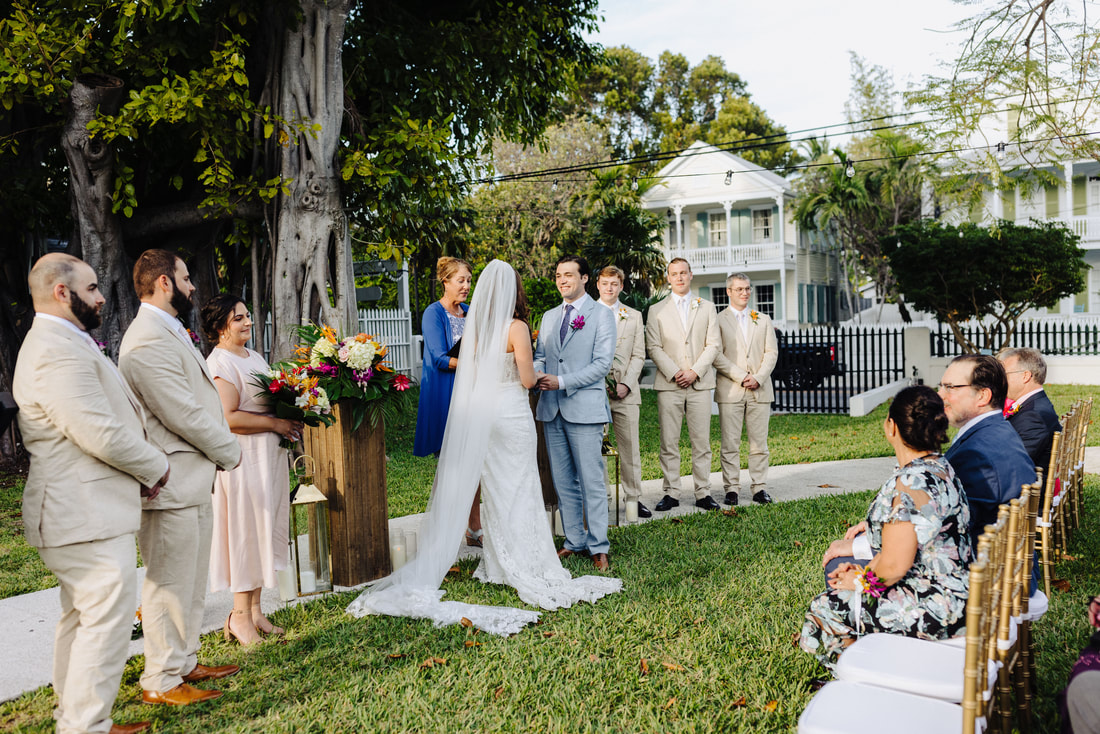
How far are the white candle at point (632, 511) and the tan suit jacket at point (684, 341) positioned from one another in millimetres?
1254

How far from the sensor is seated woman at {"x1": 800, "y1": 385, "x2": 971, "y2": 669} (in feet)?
11.3

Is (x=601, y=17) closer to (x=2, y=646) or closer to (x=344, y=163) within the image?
(x=344, y=163)

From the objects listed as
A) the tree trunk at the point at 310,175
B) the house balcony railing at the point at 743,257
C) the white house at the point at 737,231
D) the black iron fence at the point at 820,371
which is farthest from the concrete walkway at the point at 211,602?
the house balcony railing at the point at 743,257

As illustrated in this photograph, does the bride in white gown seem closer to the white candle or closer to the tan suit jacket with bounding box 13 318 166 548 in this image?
the white candle

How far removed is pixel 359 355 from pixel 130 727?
247 centimetres

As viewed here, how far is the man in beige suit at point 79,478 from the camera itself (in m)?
3.35

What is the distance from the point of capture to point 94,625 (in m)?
3.41

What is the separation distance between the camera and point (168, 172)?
38.1 ft

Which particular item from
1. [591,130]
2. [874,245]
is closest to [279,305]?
[591,130]

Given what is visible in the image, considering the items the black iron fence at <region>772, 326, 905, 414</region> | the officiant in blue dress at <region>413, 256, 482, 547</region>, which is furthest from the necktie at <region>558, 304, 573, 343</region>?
the black iron fence at <region>772, 326, 905, 414</region>

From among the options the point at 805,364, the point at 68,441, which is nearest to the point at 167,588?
the point at 68,441

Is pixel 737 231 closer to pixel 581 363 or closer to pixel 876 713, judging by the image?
pixel 581 363

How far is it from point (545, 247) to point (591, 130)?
17.7 ft

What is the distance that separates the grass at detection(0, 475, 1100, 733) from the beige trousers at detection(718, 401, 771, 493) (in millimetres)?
2469
